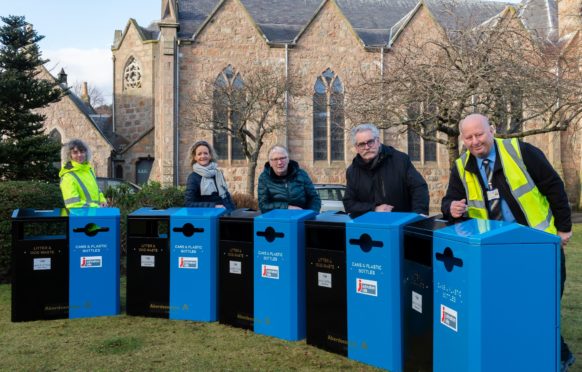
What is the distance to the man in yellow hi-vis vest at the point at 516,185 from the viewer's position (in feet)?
12.0

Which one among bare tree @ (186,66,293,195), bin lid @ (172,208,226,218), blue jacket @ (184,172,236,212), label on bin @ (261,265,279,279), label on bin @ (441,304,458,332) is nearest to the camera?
label on bin @ (441,304,458,332)

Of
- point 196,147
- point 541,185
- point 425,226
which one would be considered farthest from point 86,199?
point 541,185

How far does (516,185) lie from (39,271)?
14.2ft

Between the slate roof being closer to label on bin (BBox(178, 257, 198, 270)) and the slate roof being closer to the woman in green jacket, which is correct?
the woman in green jacket

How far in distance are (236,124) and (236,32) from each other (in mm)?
4769

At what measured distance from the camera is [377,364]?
12.6 ft

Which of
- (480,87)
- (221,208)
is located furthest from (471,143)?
(480,87)

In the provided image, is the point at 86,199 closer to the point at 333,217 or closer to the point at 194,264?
the point at 194,264

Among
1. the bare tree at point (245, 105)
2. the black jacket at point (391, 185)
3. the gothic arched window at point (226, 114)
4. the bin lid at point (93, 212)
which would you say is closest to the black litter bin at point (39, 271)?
the bin lid at point (93, 212)

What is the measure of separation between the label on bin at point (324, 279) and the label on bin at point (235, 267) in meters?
0.90

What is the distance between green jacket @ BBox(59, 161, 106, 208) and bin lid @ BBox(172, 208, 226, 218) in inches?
53.1

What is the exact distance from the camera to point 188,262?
5.11m

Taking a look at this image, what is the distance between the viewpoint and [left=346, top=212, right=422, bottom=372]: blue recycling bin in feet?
12.0

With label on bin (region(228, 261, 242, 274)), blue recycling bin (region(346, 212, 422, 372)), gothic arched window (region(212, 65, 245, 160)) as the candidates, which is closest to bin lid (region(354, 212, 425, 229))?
blue recycling bin (region(346, 212, 422, 372))
